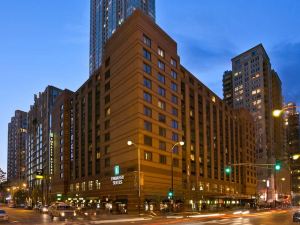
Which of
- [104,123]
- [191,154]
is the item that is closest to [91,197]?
[104,123]

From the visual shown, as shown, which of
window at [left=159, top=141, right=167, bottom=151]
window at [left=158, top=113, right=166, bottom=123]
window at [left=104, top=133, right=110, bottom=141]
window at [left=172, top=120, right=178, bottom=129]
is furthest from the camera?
window at [left=104, top=133, right=110, bottom=141]

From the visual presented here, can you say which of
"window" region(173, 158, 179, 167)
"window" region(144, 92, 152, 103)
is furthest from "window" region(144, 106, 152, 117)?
"window" region(173, 158, 179, 167)

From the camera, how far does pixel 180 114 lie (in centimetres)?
10406

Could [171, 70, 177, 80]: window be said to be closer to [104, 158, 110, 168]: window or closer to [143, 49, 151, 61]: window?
[143, 49, 151, 61]: window

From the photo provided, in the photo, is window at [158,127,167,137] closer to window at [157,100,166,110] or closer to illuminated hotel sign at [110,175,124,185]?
window at [157,100,166,110]

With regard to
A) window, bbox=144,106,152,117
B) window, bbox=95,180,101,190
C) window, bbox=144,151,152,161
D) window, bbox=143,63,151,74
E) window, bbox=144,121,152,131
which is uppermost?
window, bbox=143,63,151,74

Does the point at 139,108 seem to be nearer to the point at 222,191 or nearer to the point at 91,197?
the point at 91,197

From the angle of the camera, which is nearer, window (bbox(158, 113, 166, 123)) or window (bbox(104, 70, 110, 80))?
window (bbox(158, 113, 166, 123))

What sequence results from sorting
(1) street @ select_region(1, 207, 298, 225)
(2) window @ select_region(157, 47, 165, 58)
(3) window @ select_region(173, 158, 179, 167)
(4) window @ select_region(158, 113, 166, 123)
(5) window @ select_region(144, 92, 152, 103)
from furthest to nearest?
(3) window @ select_region(173, 158, 179, 167) → (2) window @ select_region(157, 47, 165, 58) → (4) window @ select_region(158, 113, 166, 123) → (5) window @ select_region(144, 92, 152, 103) → (1) street @ select_region(1, 207, 298, 225)

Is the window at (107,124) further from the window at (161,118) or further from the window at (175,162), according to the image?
the window at (175,162)

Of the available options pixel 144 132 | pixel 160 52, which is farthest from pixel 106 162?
pixel 160 52

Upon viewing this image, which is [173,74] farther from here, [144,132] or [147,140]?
[147,140]

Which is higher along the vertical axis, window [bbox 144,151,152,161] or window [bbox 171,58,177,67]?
window [bbox 171,58,177,67]

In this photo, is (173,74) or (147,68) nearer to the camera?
(147,68)
